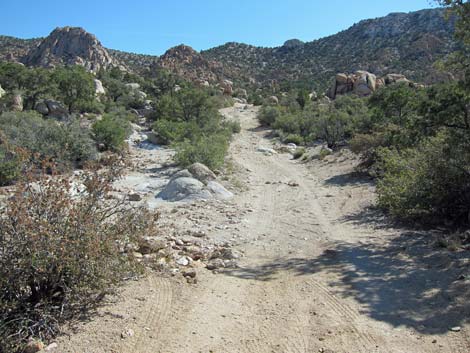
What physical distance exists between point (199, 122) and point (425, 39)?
47746 millimetres

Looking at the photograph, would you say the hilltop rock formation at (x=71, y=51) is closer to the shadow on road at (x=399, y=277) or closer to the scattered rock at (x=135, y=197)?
the scattered rock at (x=135, y=197)

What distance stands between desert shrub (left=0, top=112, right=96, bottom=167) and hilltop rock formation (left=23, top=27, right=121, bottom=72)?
179 ft

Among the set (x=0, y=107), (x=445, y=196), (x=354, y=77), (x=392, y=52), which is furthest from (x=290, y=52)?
(x=445, y=196)

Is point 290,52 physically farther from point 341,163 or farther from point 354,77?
point 341,163

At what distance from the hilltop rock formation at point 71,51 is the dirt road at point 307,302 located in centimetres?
6556

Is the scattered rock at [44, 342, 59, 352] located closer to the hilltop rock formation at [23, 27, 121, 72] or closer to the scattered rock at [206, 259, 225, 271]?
the scattered rock at [206, 259, 225, 271]

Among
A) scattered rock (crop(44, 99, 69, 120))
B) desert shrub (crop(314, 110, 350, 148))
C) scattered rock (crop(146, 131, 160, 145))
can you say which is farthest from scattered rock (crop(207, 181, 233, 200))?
scattered rock (crop(44, 99, 69, 120))

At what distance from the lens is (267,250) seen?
687cm

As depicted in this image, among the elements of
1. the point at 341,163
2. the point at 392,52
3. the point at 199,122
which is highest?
the point at 392,52

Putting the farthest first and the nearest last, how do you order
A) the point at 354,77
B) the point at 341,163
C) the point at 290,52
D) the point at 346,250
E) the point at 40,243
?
the point at 290,52 < the point at 354,77 < the point at 341,163 < the point at 346,250 < the point at 40,243

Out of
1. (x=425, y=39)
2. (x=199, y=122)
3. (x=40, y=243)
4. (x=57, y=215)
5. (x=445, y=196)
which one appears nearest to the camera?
(x=40, y=243)

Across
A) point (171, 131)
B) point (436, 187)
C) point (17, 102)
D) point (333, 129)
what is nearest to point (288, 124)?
point (333, 129)

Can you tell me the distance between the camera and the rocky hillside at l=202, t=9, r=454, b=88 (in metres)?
55.0

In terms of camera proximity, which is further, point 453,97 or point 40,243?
point 453,97
